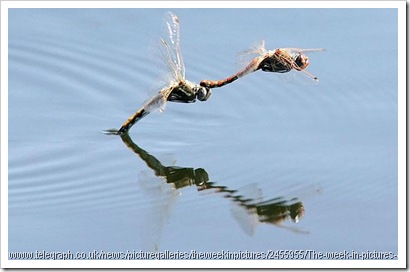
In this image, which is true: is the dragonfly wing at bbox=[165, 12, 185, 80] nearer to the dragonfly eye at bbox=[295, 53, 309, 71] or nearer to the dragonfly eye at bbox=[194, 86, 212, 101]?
the dragonfly eye at bbox=[194, 86, 212, 101]

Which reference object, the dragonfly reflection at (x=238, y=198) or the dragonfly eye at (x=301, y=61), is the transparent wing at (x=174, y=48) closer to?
the dragonfly reflection at (x=238, y=198)

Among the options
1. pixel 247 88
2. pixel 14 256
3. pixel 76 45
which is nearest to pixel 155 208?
pixel 14 256

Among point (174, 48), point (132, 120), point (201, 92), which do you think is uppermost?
point (174, 48)

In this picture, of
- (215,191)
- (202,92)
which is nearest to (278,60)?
(202,92)

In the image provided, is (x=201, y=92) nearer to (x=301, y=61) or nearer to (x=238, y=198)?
(x=301, y=61)

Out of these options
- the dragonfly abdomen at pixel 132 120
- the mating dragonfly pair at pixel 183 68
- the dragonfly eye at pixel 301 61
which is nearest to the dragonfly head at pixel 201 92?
the mating dragonfly pair at pixel 183 68

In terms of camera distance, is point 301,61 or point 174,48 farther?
Result: point 174,48

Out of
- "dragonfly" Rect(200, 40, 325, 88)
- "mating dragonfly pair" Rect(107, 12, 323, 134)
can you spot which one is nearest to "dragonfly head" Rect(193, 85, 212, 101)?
"mating dragonfly pair" Rect(107, 12, 323, 134)

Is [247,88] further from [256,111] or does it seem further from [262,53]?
[262,53]
